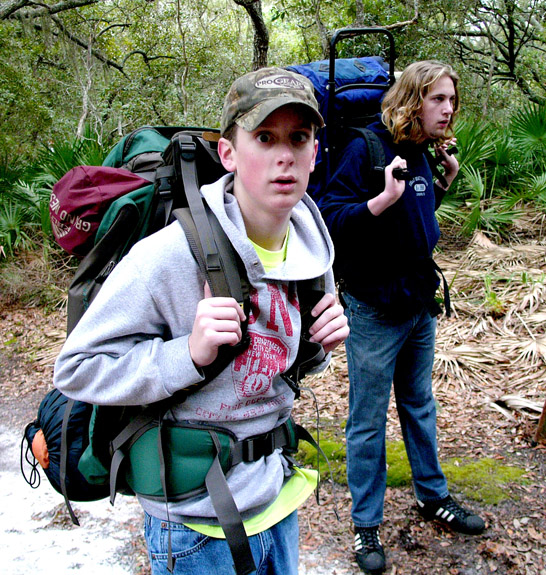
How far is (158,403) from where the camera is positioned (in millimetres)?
1316

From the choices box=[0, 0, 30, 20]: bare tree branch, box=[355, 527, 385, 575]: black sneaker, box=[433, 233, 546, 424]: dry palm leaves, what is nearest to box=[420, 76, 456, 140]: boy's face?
box=[355, 527, 385, 575]: black sneaker

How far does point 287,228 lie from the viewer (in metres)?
1.50

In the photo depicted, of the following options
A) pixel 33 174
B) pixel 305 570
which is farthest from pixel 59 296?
pixel 305 570

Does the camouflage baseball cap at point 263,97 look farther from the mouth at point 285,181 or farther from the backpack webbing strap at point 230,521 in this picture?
the backpack webbing strap at point 230,521

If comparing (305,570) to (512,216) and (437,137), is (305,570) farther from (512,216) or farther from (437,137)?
(512,216)

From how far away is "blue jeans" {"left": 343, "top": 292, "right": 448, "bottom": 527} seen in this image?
2512 mm

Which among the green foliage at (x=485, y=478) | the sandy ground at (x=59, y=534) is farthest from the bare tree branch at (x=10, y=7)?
the green foliage at (x=485, y=478)

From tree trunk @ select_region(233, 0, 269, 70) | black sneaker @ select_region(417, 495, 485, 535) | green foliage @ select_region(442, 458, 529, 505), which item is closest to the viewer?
black sneaker @ select_region(417, 495, 485, 535)

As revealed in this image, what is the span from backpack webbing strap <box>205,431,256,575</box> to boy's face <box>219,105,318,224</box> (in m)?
0.67

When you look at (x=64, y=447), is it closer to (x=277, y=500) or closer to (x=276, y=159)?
(x=277, y=500)

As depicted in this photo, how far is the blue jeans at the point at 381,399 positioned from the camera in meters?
2.51

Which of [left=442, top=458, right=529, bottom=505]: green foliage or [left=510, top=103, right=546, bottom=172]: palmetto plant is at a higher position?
[left=510, top=103, right=546, bottom=172]: palmetto plant

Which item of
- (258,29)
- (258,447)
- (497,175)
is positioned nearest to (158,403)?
(258,447)

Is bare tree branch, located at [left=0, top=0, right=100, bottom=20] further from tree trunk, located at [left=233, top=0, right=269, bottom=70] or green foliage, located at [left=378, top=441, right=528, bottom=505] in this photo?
green foliage, located at [left=378, top=441, right=528, bottom=505]
